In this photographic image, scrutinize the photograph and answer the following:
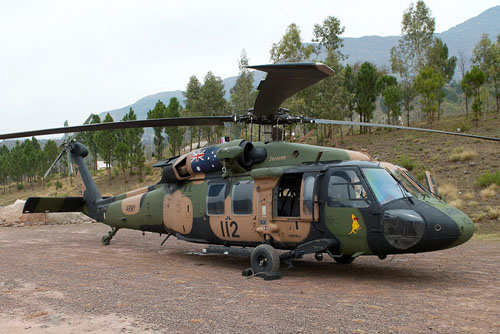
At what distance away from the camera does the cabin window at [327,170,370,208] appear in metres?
8.13

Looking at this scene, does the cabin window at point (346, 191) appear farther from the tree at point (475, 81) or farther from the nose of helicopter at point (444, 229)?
Result: the tree at point (475, 81)

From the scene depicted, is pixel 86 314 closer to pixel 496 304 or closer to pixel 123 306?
pixel 123 306

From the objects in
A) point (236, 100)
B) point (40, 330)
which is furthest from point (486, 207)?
point (236, 100)

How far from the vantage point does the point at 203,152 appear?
10.9m

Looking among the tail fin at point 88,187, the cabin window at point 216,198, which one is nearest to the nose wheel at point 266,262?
the cabin window at point 216,198

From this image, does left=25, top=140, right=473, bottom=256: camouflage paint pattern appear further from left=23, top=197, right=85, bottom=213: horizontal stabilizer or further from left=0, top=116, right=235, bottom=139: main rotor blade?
left=23, top=197, right=85, bottom=213: horizontal stabilizer

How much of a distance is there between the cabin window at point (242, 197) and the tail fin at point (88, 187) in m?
5.81

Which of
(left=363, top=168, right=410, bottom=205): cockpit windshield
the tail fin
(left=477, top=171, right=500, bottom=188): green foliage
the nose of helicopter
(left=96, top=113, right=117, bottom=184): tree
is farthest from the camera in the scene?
(left=96, top=113, right=117, bottom=184): tree

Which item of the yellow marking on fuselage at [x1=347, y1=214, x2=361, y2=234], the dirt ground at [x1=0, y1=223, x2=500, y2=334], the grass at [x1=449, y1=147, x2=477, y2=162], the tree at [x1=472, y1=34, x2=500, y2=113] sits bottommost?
the dirt ground at [x1=0, y1=223, x2=500, y2=334]

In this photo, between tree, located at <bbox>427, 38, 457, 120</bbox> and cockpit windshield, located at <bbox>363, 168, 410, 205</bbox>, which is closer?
cockpit windshield, located at <bbox>363, 168, 410, 205</bbox>

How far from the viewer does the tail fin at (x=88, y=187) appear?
1431cm

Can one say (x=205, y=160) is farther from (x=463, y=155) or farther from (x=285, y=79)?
(x=463, y=155)

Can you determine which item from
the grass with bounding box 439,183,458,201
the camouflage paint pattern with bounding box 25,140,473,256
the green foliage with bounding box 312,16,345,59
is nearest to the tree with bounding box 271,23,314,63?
the green foliage with bounding box 312,16,345,59

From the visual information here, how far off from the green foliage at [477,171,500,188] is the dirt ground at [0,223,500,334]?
9693 mm
